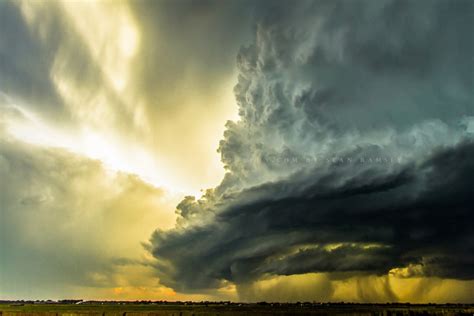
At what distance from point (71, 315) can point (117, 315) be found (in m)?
7.38

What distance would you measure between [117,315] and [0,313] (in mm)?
12652

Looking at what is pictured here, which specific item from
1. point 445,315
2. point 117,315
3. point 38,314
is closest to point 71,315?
point 38,314

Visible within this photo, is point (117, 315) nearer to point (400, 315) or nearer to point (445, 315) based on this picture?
point (400, 315)

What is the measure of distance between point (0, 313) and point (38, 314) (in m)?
6.78

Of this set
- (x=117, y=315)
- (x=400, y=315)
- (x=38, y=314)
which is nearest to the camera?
(x=38, y=314)

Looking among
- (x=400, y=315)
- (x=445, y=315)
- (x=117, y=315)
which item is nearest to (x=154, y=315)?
(x=117, y=315)

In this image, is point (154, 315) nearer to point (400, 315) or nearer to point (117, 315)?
point (117, 315)

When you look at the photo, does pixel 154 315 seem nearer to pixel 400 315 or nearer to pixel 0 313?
pixel 0 313

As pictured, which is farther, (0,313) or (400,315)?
(400,315)

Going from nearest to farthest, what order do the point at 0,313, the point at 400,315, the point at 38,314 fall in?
the point at 38,314
the point at 0,313
the point at 400,315

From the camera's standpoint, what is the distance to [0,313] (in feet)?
157

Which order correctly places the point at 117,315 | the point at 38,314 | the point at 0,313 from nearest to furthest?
Answer: the point at 38,314, the point at 0,313, the point at 117,315

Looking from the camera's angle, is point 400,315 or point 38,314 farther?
point 400,315

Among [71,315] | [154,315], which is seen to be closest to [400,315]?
[154,315]
